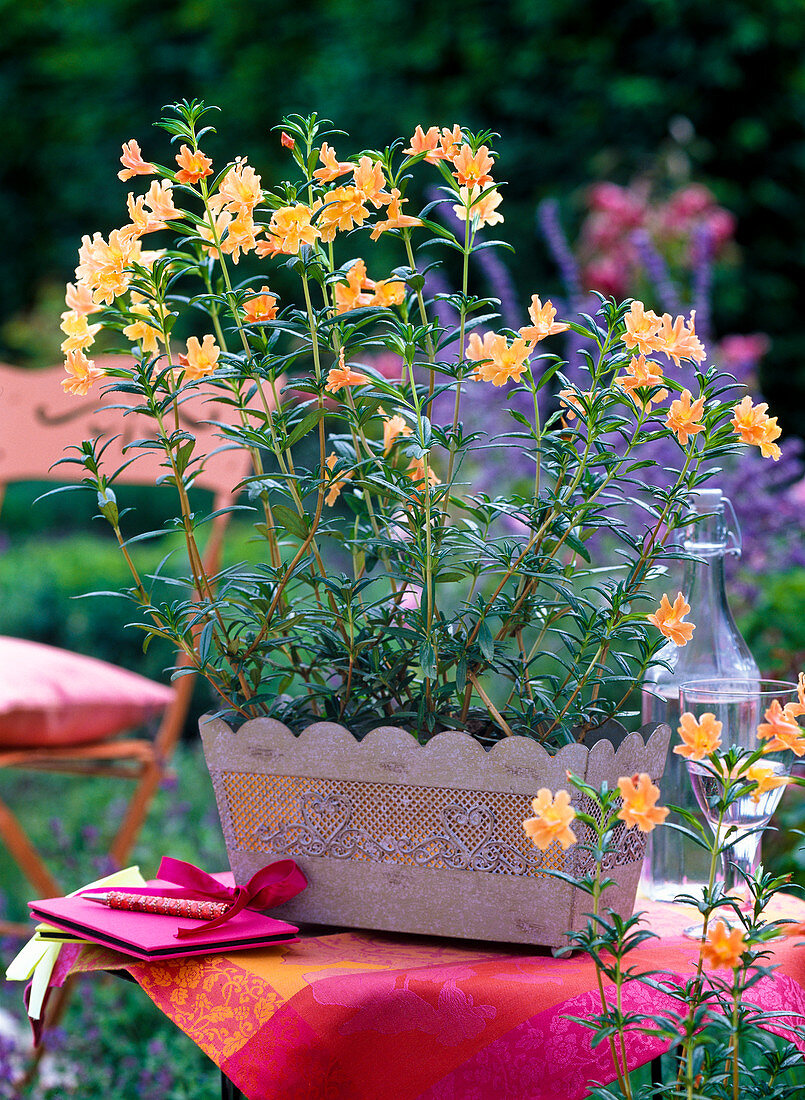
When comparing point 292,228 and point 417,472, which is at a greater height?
point 292,228

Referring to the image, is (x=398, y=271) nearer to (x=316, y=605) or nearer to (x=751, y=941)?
(x=316, y=605)

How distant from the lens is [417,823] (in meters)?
0.96

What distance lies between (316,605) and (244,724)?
123mm

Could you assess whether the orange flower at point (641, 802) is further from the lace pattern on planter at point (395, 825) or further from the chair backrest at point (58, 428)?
the chair backrest at point (58, 428)

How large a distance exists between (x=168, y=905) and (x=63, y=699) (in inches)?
44.0

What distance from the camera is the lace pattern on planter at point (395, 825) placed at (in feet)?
3.04

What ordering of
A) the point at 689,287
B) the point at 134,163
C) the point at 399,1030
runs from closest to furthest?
the point at 399,1030
the point at 134,163
the point at 689,287

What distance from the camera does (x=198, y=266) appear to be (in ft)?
3.34

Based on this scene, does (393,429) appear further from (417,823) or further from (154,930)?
(154,930)

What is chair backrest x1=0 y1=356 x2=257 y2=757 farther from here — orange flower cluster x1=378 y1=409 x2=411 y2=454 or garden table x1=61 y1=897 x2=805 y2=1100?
garden table x1=61 y1=897 x2=805 y2=1100

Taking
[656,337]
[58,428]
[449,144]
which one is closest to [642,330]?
[656,337]

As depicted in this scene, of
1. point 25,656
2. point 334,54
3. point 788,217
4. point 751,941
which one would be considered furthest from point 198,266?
point 334,54

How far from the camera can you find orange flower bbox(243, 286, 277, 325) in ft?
3.29

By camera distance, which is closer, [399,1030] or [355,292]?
[399,1030]
